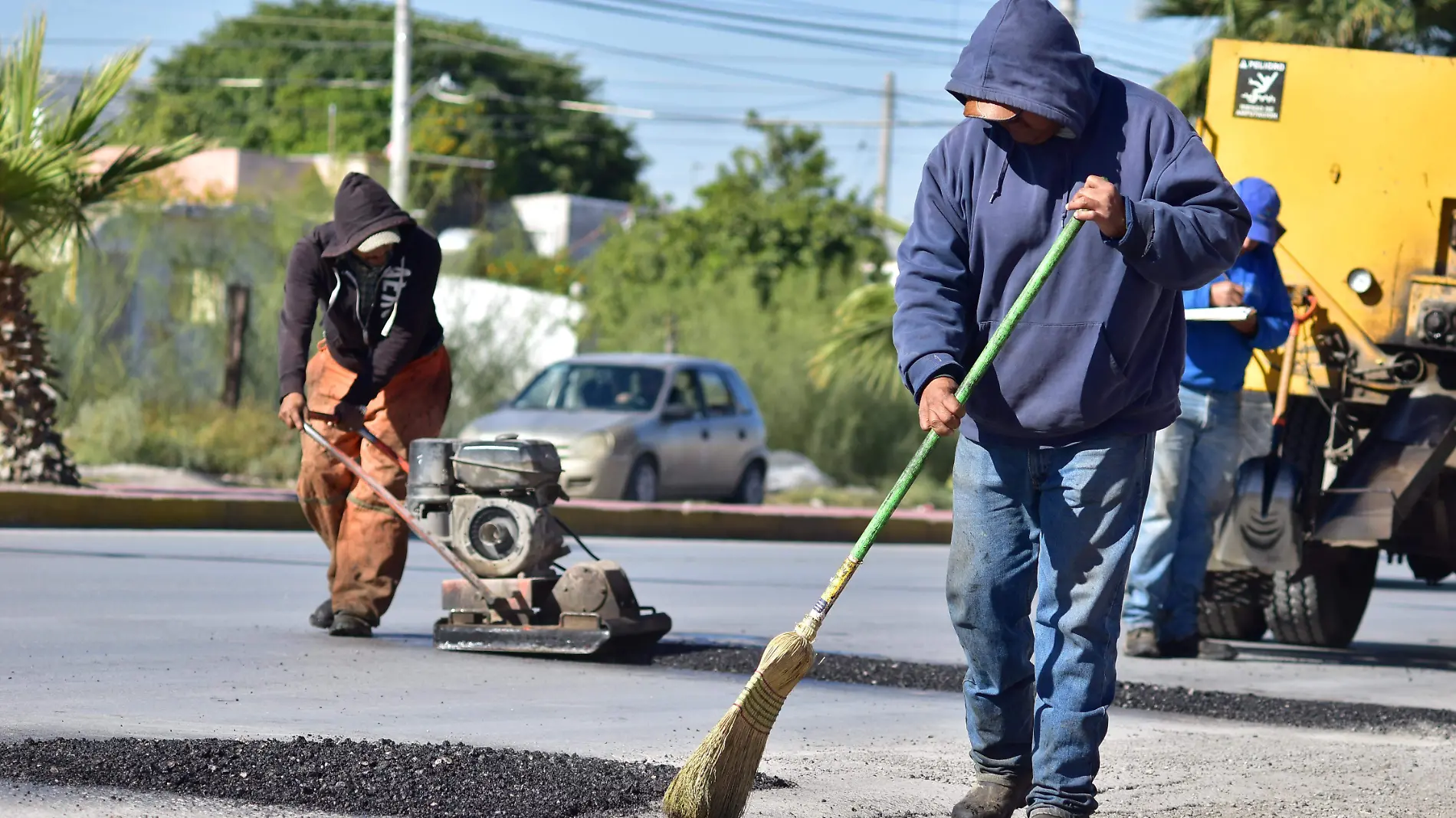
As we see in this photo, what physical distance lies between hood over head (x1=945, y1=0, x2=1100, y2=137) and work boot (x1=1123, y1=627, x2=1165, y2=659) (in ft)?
14.7

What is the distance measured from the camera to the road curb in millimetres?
14023

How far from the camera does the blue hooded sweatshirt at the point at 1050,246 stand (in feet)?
15.2

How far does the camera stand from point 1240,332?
855 centimetres

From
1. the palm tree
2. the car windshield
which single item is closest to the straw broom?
the palm tree

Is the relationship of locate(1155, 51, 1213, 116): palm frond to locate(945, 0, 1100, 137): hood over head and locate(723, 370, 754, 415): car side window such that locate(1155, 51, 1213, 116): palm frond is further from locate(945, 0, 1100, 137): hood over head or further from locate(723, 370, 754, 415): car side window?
locate(945, 0, 1100, 137): hood over head

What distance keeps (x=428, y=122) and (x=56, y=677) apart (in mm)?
53626

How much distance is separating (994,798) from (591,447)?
43.9 ft

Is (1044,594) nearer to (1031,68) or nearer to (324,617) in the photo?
(1031,68)

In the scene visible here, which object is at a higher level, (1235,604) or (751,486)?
(1235,604)

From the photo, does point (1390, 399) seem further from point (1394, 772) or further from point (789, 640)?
point (789, 640)

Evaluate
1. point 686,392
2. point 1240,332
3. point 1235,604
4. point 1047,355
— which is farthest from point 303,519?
point 1047,355

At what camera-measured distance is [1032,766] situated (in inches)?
187

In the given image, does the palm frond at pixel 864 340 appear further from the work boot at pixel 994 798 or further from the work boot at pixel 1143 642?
the work boot at pixel 994 798

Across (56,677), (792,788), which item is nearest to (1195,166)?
(792,788)
